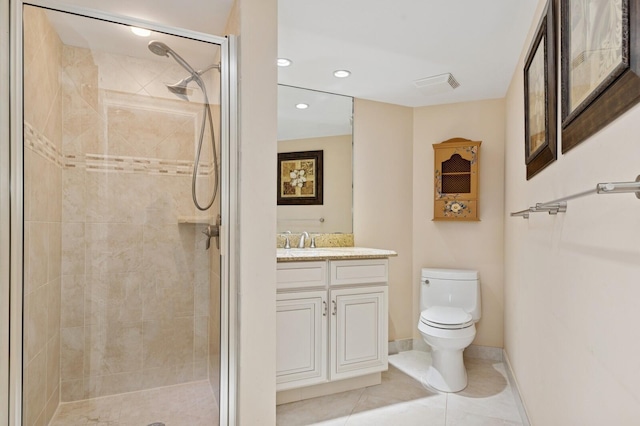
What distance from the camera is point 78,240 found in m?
1.74

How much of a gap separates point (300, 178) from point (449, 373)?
1808 millimetres

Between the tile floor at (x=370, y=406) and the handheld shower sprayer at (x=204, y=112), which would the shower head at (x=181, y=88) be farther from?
the tile floor at (x=370, y=406)

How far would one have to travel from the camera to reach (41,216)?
5.32ft

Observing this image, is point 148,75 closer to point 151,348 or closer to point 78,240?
point 78,240

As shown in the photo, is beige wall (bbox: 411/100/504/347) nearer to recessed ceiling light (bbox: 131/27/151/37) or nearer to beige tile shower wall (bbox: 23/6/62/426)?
recessed ceiling light (bbox: 131/27/151/37)

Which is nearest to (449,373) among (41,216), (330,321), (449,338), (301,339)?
(449,338)

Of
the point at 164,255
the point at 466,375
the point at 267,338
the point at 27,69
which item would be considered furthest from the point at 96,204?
the point at 466,375

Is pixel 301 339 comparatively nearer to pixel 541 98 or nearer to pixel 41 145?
pixel 41 145

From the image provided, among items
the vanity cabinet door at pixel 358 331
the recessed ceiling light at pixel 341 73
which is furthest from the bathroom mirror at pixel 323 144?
the vanity cabinet door at pixel 358 331

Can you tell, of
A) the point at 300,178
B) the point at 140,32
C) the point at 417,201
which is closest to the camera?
the point at 140,32

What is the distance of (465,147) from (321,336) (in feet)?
6.64

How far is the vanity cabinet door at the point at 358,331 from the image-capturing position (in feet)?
8.12

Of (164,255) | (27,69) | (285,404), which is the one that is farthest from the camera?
(285,404)

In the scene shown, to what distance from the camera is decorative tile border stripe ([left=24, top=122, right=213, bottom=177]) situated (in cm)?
160
